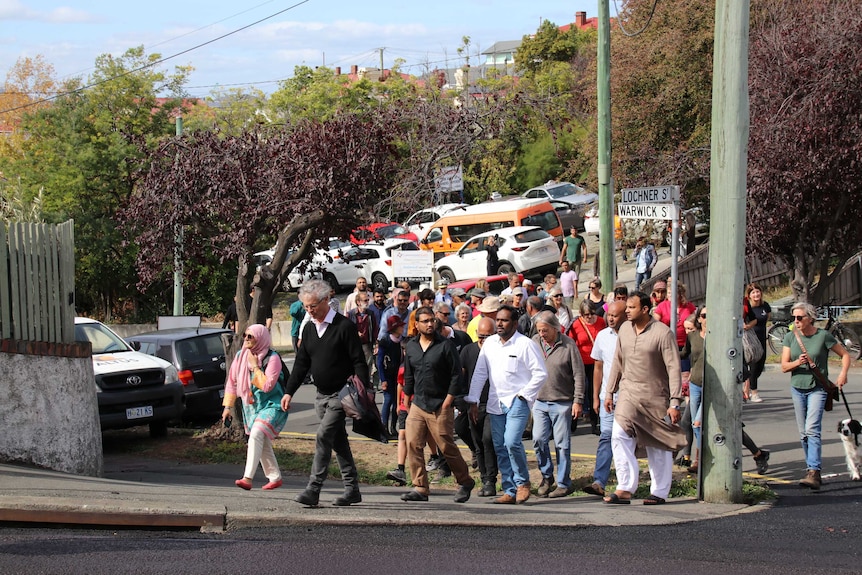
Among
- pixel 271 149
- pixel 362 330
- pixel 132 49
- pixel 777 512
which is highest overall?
pixel 132 49

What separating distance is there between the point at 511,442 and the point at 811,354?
10.3 ft

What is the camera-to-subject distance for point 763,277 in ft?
91.6

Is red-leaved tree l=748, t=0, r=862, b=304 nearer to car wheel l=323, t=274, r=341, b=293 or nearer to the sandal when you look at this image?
car wheel l=323, t=274, r=341, b=293

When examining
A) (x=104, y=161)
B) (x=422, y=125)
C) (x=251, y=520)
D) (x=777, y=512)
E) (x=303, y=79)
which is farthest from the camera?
Result: (x=303, y=79)

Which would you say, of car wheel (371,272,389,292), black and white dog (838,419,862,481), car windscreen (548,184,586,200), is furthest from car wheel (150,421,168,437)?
car windscreen (548,184,586,200)

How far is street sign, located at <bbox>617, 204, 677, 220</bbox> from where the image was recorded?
10219mm

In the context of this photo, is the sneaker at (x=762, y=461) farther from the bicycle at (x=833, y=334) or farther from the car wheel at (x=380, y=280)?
the car wheel at (x=380, y=280)

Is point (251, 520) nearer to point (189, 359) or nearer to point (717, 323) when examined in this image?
point (717, 323)

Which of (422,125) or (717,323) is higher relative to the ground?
(422,125)

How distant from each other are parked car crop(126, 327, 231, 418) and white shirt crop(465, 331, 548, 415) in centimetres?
663

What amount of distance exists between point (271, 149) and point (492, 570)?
735cm

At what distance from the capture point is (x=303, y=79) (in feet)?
176

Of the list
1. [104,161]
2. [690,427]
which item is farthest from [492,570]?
[104,161]

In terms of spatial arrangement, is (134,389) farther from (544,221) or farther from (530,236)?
(544,221)
